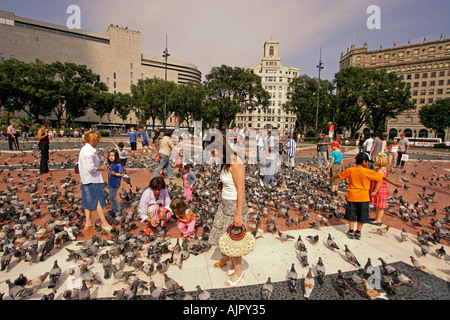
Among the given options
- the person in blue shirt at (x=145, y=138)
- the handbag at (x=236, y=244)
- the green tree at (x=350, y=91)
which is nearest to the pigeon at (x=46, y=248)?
the handbag at (x=236, y=244)

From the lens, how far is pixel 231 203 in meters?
3.51

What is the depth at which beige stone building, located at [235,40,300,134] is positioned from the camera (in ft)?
329

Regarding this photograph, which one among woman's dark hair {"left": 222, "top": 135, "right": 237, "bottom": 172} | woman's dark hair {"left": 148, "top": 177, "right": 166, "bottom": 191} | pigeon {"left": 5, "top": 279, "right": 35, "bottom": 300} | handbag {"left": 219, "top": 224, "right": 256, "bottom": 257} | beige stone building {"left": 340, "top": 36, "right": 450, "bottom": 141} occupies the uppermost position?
beige stone building {"left": 340, "top": 36, "right": 450, "bottom": 141}

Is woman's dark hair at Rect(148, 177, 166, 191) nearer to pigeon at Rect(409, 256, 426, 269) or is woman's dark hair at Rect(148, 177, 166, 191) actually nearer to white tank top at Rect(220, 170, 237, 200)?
white tank top at Rect(220, 170, 237, 200)

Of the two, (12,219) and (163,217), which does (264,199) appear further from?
(12,219)

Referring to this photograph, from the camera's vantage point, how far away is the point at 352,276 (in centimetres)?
356

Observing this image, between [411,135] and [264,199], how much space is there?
95768 millimetres

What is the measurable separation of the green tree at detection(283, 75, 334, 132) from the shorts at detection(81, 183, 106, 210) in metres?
49.8

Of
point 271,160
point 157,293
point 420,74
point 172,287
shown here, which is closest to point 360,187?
point 172,287

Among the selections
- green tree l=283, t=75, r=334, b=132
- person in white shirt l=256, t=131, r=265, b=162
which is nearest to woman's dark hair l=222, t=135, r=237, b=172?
person in white shirt l=256, t=131, r=265, b=162

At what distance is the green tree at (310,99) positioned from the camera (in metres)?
47.7

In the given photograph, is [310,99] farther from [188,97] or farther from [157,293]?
[157,293]

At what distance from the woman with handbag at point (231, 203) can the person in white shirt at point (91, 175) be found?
3041 millimetres
